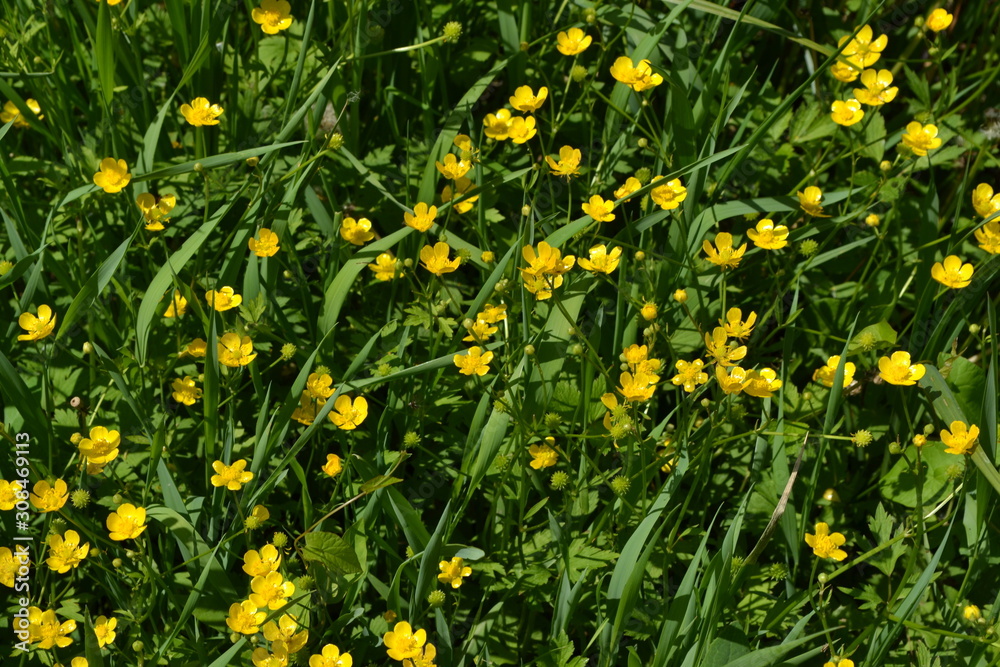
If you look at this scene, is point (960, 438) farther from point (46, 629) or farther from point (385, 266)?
point (46, 629)

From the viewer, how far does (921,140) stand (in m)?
2.68

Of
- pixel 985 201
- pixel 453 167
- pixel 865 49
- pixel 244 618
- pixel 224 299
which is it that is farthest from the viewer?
pixel 865 49

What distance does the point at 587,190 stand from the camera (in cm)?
269

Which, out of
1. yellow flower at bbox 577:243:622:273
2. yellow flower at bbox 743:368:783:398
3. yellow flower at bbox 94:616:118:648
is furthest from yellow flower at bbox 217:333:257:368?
yellow flower at bbox 743:368:783:398

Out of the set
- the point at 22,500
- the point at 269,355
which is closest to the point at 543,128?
the point at 269,355

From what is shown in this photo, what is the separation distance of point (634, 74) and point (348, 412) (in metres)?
1.22

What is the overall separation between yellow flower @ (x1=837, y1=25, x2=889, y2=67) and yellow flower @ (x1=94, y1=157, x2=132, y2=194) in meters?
2.07

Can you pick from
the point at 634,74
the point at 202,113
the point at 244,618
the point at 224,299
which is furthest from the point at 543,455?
the point at 202,113

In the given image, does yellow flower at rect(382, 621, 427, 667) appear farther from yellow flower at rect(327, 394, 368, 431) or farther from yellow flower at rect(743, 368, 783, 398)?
yellow flower at rect(743, 368, 783, 398)

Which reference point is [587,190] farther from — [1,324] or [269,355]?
[1,324]

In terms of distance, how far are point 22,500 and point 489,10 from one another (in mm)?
2119

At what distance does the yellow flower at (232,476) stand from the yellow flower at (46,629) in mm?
439

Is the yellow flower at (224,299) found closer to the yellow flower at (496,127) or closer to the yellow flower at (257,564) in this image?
the yellow flower at (257,564)

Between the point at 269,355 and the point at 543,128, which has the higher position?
the point at 543,128
